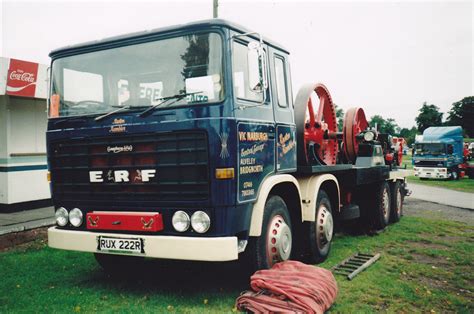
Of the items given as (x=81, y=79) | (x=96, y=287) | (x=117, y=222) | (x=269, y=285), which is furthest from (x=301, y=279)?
(x=81, y=79)

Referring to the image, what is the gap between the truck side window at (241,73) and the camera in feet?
15.2

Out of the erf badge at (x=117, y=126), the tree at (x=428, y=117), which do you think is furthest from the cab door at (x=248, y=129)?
the tree at (x=428, y=117)

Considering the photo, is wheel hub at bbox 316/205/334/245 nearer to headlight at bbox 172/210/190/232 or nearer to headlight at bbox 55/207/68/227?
headlight at bbox 172/210/190/232

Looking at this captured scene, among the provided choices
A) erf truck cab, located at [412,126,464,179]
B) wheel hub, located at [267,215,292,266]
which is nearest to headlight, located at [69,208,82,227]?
wheel hub, located at [267,215,292,266]

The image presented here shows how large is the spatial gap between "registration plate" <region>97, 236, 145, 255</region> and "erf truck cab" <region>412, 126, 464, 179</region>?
2532cm

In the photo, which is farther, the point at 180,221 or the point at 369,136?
the point at 369,136

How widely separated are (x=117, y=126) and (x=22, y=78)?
6.58 metres

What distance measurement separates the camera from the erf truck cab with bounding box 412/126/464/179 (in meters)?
26.4

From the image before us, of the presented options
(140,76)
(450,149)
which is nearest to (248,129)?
(140,76)

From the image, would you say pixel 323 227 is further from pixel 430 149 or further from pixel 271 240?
pixel 430 149

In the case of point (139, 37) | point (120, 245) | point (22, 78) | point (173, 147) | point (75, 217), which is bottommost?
point (120, 245)

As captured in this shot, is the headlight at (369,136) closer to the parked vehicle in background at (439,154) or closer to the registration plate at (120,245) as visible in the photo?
the registration plate at (120,245)

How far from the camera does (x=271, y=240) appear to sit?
16.8 ft

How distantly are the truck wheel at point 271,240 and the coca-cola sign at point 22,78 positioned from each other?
24.3 ft
